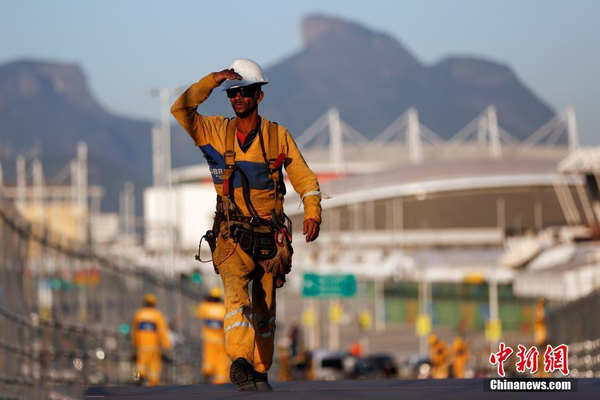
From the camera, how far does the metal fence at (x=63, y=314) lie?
1360 cm

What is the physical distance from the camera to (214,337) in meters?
20.9

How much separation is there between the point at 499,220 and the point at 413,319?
1491 inches

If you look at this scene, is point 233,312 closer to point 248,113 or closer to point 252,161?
point 252,161

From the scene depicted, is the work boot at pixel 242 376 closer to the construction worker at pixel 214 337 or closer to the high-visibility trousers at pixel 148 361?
the construction worker at pixel 214 337

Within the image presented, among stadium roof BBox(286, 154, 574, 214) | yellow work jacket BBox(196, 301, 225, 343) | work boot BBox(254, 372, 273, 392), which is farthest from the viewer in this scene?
stadium roof BBox(286, 154, 574, 214)

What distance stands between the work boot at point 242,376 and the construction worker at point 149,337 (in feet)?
36.7

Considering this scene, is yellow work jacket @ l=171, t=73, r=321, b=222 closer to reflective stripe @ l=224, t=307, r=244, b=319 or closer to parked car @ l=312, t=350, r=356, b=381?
reflective stripe @ l=224, t=307, r=244, b=319

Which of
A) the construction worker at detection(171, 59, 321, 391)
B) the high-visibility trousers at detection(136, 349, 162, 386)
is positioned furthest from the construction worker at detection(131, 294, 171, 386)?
the construction worker at detection(171, 59, 321, 391)

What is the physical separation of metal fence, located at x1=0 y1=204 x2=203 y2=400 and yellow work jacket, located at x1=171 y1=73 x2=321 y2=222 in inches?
65.1

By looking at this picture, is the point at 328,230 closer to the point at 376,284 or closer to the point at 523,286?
the point at 376,284

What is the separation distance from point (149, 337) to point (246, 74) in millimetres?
11741

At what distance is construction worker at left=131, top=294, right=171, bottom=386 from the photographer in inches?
802

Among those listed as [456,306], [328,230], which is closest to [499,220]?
[328,230]

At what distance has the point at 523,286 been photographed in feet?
249
